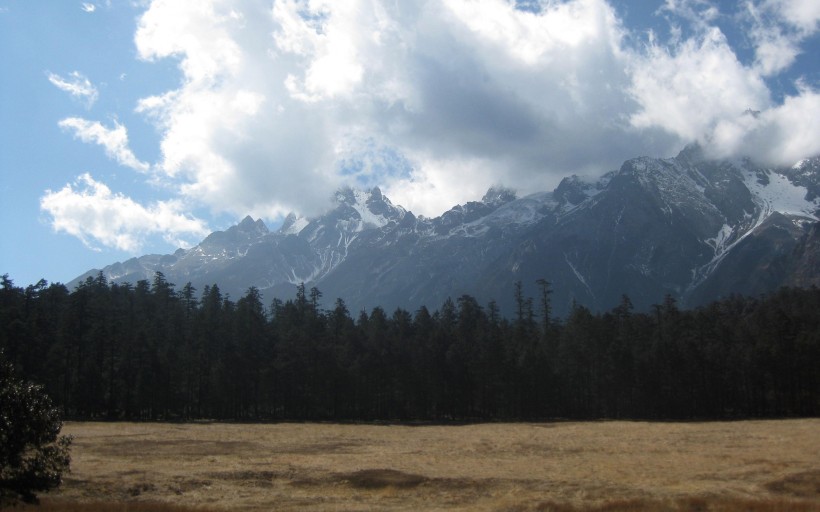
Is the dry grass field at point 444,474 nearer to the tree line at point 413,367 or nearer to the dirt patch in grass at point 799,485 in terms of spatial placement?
the dirt patch in grass at point 799,485

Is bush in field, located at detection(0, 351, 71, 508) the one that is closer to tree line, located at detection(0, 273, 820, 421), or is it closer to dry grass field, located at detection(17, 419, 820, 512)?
dry grass field, located at detection(17, 419, 820, 512)

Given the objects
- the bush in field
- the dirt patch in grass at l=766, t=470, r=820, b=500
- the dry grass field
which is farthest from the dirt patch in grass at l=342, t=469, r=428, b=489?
the dirt patch in grass at l=766, t=470, r=820, b=500

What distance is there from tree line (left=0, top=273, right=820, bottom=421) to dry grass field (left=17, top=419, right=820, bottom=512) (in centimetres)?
4152

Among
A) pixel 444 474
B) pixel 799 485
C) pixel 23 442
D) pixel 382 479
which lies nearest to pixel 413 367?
pixel 444 474

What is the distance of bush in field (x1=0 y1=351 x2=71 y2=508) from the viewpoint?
25406 millimetres

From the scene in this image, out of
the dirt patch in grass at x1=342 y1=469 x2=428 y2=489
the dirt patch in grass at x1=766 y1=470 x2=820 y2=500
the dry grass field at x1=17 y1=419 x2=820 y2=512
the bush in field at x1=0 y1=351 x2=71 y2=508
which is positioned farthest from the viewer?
the dirt patch in grass at x1=342 y1=469 x2=428 y2=489

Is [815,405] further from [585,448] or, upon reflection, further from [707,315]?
[585,448]

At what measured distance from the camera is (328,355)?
10994 centimetres

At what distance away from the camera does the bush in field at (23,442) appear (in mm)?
25406

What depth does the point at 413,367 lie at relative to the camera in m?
113

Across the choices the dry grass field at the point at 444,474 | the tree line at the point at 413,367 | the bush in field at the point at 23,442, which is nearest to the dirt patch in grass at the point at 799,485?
the dry grass field at the point at 444,474

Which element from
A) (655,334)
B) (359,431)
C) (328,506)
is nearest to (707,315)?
(655,334)

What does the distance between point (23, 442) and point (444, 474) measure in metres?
23.0

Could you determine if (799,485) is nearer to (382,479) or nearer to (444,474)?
(444,474)
